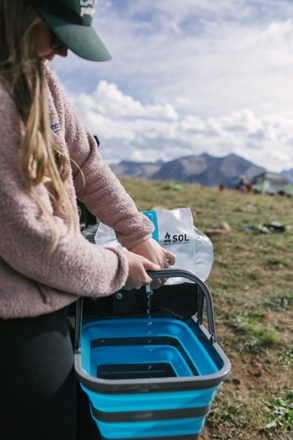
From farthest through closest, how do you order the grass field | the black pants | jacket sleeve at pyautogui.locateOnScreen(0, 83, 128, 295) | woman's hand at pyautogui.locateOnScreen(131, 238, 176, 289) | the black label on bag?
the grass field → the black label on bag → woman's hand at pyautogui.locateOnScreen(131, 238, 176, 289) → the black pants → jacket sleeve at pyautogui.locateOnScreen(0, 83, 128, 295)

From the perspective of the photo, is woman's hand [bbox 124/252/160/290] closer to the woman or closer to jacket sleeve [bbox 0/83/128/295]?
the woman

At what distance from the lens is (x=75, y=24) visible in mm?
1324

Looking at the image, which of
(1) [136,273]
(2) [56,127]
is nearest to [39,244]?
(1) [136,273]

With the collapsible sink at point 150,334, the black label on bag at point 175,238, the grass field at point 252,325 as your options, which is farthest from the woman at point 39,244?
the grass field at point 252,325

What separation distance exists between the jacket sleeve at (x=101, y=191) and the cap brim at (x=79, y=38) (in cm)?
36

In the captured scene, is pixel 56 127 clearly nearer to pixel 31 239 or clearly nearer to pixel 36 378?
pixel 31 239

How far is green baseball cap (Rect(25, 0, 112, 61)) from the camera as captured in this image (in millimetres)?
1261

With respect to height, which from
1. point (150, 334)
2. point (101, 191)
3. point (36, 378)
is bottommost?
point (150, 334)

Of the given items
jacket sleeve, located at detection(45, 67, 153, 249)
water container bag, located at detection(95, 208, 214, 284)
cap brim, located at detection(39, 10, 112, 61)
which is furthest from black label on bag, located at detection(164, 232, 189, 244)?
cap brim, located at detection(39, 10, 112, 61)

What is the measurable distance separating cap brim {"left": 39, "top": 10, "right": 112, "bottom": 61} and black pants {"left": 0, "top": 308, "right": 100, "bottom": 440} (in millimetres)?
676

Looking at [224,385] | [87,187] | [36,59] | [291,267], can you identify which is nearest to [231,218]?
[291,267]

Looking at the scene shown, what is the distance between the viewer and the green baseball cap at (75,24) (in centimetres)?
126

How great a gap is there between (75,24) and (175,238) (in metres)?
0.93

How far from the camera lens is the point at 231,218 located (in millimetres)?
8852
